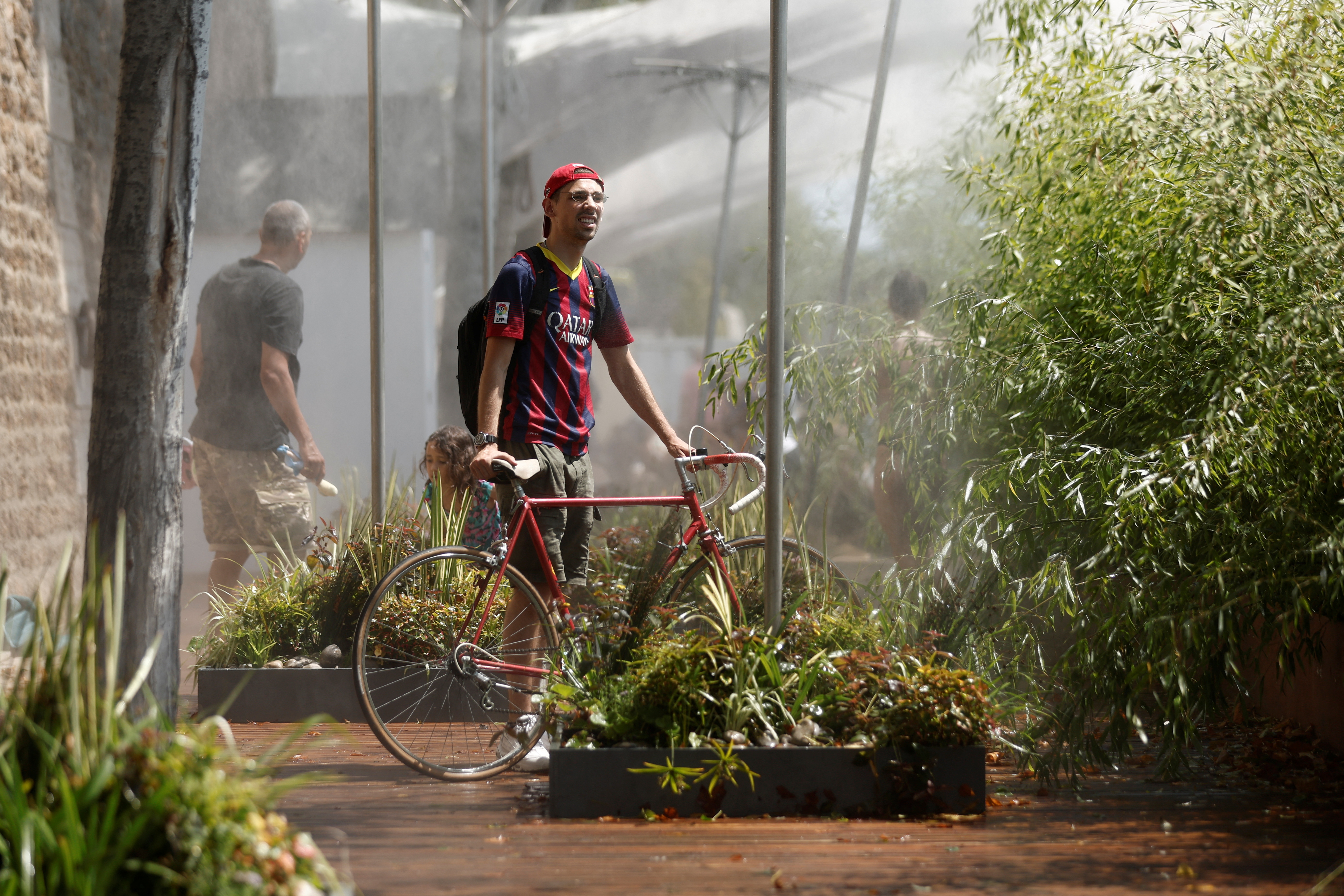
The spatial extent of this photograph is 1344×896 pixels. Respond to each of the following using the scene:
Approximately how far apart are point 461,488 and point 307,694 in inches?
36.9

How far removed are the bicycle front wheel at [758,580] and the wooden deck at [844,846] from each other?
747mm

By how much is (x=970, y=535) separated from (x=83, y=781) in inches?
91.9

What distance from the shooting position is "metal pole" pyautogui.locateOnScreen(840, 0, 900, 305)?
4.35 metres

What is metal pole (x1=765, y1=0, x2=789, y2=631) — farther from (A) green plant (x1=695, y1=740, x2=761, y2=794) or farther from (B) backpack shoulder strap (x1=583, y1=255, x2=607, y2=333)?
(B) backpack shoulder strap (x1=583, y1=255, x2=607, y2=333)

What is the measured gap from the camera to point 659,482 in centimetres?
495

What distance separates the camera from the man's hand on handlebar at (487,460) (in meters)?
2.73

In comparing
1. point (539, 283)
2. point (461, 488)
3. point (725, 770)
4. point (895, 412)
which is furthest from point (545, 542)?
point (895, 412)

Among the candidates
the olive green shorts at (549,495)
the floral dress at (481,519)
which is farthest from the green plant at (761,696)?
the floral dress at (481,519)

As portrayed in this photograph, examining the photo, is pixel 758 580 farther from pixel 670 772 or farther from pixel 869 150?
pixel 869 150

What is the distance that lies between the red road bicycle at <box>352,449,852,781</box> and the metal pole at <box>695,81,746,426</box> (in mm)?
1588

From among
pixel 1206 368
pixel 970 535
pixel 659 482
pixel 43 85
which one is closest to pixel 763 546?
pixel 970 535

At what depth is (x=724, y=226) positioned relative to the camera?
15.8 ft

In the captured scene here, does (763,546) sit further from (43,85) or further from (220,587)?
(43,85)

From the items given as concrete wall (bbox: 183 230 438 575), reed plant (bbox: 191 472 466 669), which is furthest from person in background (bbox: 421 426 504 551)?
concrete wall (bbox: 183 230 438 575)
